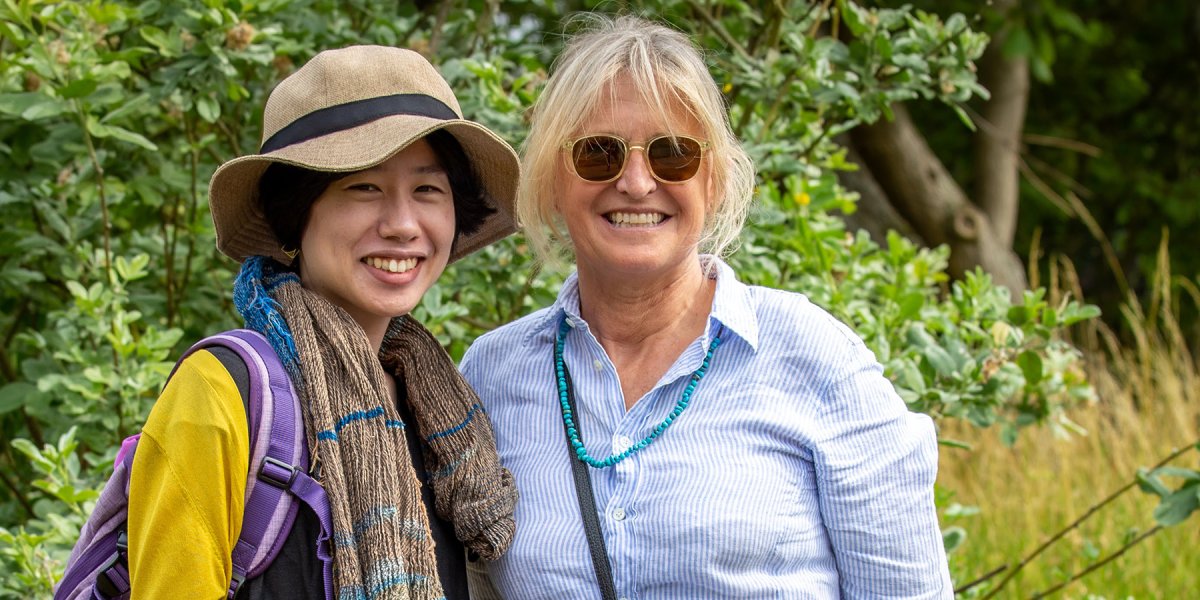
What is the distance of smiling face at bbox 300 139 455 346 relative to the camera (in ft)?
6.40

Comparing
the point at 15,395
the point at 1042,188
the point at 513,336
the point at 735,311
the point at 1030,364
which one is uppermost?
the point at 735,311

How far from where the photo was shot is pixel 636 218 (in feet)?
7.12

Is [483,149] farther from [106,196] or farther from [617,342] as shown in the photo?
[106,196]

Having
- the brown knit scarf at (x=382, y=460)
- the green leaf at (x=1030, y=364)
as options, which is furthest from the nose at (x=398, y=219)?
the green leaf at (x=1030, y=364)

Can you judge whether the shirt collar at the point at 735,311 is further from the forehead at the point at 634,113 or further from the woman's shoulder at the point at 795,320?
the forehead at the point at 634,113

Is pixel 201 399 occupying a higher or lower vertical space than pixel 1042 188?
higher

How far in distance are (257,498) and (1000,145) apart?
6611 mm

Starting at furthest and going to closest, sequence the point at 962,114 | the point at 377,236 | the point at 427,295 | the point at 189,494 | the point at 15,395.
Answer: the point at 962,114 < the point at 15,395 < the point at 427,295 < the point at 377,236 < the point at 189,494

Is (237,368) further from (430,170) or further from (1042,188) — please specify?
(1042,188)

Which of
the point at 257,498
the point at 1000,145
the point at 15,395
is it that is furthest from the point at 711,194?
the point at 1000,145

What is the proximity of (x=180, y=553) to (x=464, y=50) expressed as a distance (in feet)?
7.58

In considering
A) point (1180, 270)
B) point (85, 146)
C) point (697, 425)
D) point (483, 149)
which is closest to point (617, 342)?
point (697, 425)

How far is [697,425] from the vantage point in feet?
6.77

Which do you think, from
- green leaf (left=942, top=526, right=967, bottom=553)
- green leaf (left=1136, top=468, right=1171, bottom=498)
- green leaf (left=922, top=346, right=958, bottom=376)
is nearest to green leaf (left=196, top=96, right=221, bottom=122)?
green leaf (left=922, top=346, right=958, bottom=376)
